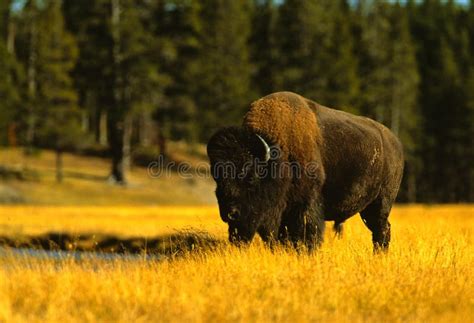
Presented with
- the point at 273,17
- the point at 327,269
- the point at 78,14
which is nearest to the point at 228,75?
the point at 78,14

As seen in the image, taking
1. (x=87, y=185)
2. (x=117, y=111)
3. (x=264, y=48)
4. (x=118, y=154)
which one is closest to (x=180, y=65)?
(x=117, y=111)

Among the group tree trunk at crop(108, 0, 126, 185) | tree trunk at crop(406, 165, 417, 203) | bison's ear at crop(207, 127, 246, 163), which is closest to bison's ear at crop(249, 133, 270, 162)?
bison's ear at crop(207, 127, 246, 163)

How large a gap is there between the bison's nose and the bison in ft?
0.05

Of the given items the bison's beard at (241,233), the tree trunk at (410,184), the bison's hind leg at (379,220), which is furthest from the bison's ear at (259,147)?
the tree trunk at (410,184)

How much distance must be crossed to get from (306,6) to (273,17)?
17647 millimetres

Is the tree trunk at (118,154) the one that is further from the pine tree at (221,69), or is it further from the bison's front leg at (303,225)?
the bison's front leg at (303,225)

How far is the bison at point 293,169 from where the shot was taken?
1014 cm

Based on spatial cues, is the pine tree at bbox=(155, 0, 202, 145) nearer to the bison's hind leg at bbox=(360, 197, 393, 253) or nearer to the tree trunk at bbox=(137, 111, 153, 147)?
the tree trunk at bbox=(137, 111, 153, 147)

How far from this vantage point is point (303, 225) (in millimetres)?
10914

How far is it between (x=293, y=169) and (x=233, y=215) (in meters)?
1.25

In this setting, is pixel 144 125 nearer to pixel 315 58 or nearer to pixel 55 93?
pixel 315 58

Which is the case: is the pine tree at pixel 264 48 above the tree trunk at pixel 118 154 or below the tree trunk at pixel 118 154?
above

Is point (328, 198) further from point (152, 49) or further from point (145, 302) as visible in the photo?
point (152, 49)

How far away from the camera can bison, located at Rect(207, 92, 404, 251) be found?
10.1m
